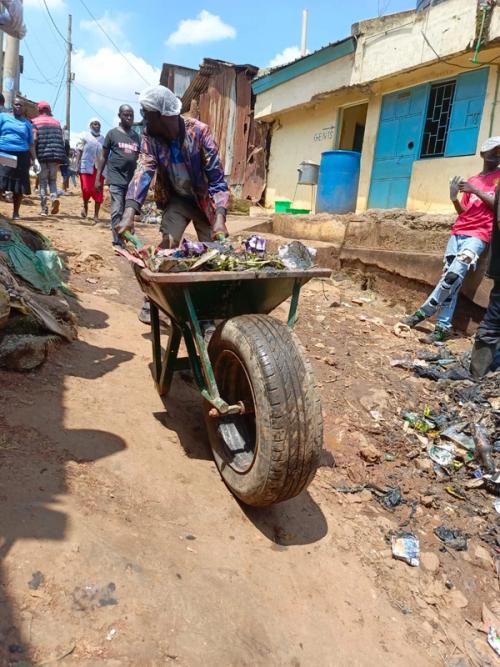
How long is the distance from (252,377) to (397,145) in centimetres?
780

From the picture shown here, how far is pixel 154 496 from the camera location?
2326 millimetres

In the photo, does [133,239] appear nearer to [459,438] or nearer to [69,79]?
[459,438]

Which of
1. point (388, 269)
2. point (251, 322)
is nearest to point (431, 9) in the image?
point (388, 269)

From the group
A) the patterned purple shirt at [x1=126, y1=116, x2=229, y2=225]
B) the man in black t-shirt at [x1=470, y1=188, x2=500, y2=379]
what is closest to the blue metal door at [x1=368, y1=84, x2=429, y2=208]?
the man in black t-shirt at [x1=470, y1=188, x2=500, y2=379]

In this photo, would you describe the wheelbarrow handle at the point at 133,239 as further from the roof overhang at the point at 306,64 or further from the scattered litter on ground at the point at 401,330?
the roof overhang at the point at 306,64

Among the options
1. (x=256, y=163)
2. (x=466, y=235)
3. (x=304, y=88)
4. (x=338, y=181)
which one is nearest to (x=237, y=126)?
(x=256, y=163)

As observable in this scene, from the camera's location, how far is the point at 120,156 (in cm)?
657

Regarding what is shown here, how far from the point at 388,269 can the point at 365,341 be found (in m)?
1.68

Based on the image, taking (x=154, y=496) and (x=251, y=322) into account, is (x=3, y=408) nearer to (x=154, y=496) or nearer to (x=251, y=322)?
(x=154, y=496)

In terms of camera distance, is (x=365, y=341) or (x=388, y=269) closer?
(x=365, y=341)

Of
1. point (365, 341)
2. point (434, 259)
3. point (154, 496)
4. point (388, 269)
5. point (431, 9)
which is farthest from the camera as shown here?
point (431, 9)

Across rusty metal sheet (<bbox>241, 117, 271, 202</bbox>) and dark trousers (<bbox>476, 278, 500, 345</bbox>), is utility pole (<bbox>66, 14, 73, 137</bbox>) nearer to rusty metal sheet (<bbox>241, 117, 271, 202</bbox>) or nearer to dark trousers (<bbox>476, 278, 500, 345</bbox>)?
rusty metal sheet (<bbox>241, 117, 271, 202</bbox>)

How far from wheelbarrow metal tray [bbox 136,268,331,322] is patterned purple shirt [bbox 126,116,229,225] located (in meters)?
0.98

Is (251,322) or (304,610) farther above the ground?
(251,322)
